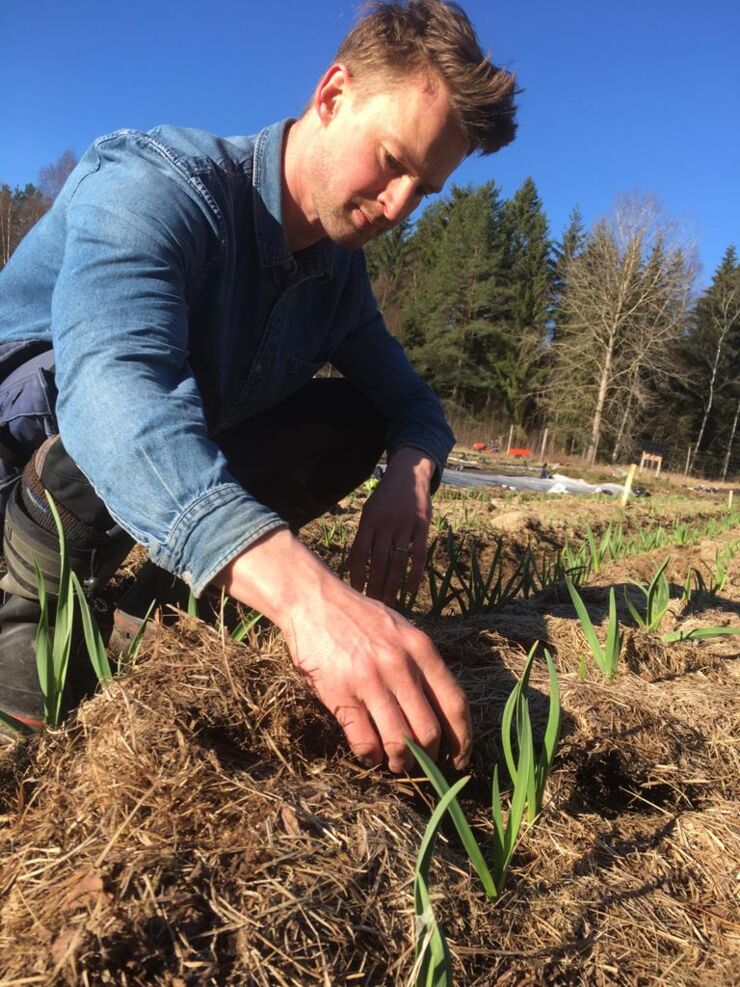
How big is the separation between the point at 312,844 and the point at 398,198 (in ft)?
4.14

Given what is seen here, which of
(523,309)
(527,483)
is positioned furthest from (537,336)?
(527,483)

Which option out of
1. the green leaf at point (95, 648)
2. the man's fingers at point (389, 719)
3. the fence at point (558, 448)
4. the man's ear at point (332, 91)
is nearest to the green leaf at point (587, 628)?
the man's fingers at point (389, 719)

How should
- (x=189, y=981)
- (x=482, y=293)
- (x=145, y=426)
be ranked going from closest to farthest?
(x=189, y=981) → (x=145, y=426) → (x=482, y=293)

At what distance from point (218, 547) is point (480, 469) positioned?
55.0ft

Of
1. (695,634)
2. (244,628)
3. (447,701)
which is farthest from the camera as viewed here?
(695,634)

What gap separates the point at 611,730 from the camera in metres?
1.28

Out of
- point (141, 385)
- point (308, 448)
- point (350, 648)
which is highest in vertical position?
point (141, 385)

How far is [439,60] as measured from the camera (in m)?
1.47

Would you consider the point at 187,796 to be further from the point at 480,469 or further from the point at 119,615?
the point at 480,469

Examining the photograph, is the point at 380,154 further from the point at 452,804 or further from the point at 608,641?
the point at 452,804

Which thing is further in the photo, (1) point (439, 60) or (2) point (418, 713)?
(1) point (439, 60)

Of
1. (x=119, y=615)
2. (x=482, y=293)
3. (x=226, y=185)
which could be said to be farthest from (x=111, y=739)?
(x=482, y=293)

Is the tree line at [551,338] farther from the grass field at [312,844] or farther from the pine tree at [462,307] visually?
the grass field at [312,844]

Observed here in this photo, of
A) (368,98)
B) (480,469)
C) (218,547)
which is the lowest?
(480,469)
